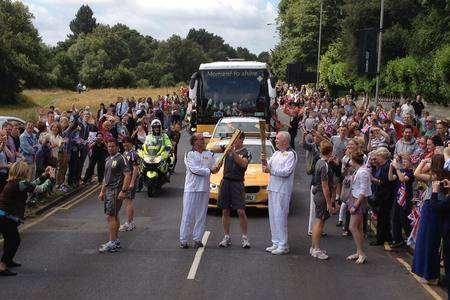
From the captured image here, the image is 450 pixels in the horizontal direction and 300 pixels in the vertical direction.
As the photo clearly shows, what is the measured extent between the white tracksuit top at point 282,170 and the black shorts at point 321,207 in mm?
509

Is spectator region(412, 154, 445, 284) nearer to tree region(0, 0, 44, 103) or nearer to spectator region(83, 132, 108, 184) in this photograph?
spectator region(83, 132, 108, 184)

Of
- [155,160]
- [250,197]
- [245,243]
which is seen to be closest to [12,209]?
[245,243]

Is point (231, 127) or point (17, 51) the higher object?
point (17, 51)

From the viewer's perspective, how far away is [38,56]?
8638 cm

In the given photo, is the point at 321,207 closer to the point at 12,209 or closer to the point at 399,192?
the point at 399,192

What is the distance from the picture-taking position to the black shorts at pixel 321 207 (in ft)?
35.7

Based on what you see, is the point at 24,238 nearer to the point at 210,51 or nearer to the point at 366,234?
the point at 366,234

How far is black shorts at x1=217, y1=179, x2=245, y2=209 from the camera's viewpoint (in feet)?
37.6

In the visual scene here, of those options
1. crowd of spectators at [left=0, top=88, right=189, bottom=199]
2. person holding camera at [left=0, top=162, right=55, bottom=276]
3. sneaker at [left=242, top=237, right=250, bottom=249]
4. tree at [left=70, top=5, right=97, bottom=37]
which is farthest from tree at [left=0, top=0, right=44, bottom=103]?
tree at [left=70, top=5, right=97, bottom=37]

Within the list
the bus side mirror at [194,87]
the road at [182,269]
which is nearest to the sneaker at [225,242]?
the road at [182,269]

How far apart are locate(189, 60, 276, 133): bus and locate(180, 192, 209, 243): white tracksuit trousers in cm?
1406

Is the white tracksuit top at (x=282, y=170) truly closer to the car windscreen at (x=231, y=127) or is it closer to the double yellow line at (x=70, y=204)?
the double yellow line at (x=70, y=204)

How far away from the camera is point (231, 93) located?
2569 cm

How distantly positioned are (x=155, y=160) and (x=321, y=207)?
722cm
